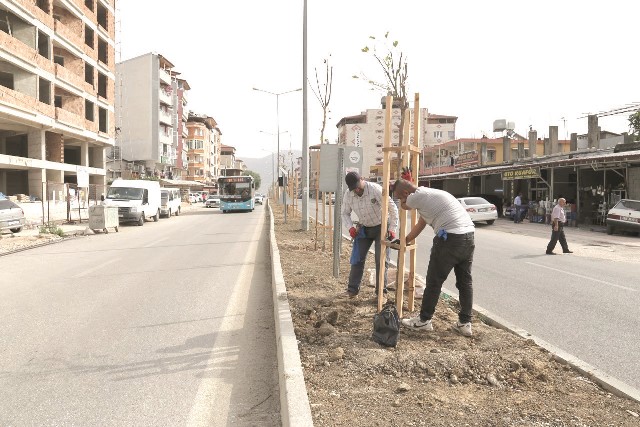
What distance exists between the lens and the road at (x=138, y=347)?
12.0 feet

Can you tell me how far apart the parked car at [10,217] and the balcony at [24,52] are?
1088 centimetres

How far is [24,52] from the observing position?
90.8ft

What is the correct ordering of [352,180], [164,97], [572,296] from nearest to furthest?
[352,180]
[572,296]
[164,97]

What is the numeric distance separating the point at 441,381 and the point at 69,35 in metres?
36.7

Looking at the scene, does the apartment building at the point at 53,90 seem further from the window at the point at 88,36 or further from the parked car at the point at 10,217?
the parked car at the point at 10,217

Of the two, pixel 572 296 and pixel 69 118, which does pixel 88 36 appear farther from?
pixel 572 296

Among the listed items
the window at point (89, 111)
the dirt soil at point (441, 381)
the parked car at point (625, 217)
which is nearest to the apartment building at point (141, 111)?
the window at point (89, 111)

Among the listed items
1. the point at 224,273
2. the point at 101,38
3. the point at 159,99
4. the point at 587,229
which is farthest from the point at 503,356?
the point at 159,99

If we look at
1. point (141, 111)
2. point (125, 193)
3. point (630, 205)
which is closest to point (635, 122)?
point (630, 205)

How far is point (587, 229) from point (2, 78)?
1274 inches

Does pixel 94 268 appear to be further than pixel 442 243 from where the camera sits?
Yes

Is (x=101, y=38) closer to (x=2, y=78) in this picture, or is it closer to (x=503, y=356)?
(x=2, y=78)

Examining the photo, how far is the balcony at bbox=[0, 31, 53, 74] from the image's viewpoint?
25.9 metres

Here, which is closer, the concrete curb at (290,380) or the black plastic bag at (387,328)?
the concrete curb at (290,380)
